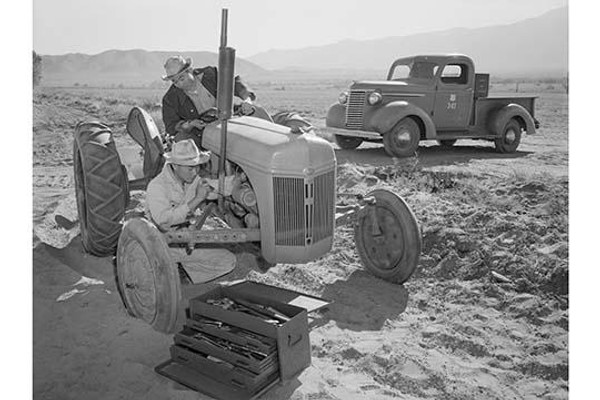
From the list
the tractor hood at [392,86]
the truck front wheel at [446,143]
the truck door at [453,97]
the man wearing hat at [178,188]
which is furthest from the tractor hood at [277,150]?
the truck front wheel at [446,143]

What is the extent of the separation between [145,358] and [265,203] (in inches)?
39.1

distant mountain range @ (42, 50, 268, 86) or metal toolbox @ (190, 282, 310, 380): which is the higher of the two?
distant mountain range @ (42, 50, 268, 86)

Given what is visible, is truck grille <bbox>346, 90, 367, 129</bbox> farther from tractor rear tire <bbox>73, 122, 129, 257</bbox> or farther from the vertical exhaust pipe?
the vertical exhaust pipe

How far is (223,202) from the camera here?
3.55 meters

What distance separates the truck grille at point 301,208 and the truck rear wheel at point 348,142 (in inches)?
206

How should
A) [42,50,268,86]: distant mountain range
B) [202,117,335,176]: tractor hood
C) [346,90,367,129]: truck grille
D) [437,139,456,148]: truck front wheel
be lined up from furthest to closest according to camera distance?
[437,139,456,148]: truck front wheel < [346,90,367,129]: truck grille < [42,50,268,86]: distant mountain range < [202,117,335,176]: tractor hood

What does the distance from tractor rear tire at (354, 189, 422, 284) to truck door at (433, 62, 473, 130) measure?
4.55 m

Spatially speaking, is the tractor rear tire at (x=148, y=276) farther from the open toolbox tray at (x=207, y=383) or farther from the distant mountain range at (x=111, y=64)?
the distant mountain range at (x=111, y=64)

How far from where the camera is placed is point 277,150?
3.26 meters

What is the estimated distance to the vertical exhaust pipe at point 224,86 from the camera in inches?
121

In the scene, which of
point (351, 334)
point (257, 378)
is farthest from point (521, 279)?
point (257, 378)

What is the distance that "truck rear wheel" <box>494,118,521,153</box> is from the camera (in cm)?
889

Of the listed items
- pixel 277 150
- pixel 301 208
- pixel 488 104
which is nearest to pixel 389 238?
pixel 301 208

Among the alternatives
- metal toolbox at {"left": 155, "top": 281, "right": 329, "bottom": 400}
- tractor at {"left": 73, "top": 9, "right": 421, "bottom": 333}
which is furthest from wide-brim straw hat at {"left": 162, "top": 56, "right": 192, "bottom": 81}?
metal toolbox at {"left": 155, "top": 281, "right": 329, "bottom": 400}
